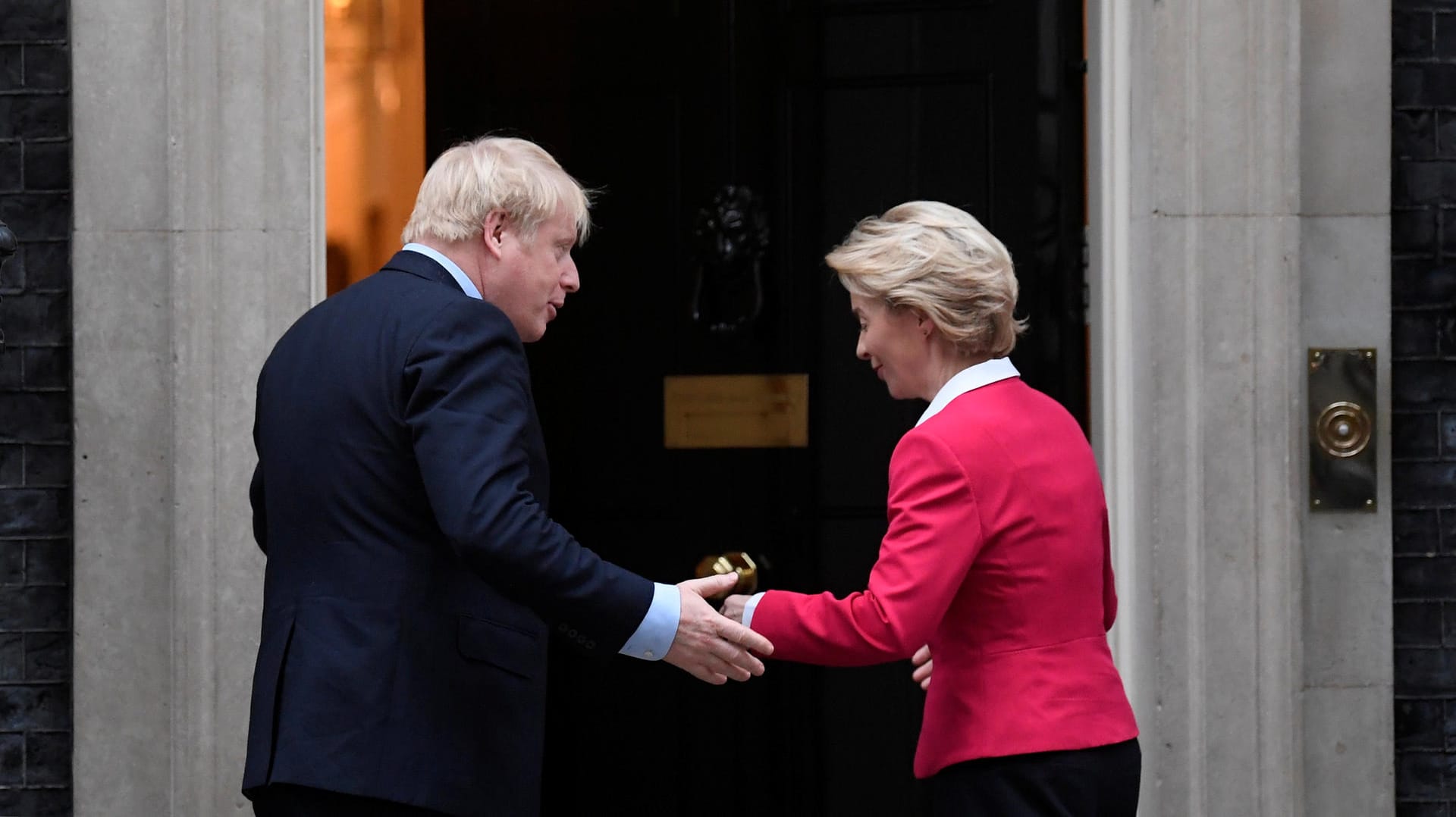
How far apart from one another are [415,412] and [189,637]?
167cm

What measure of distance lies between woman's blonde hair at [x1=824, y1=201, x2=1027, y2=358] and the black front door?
1.57 meters

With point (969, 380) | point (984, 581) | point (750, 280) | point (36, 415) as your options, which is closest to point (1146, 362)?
point (750, 280)

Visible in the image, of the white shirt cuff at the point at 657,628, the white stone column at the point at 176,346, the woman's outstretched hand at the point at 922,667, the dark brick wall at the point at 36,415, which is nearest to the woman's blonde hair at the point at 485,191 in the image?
the white shirt cuff at the point at 657,628

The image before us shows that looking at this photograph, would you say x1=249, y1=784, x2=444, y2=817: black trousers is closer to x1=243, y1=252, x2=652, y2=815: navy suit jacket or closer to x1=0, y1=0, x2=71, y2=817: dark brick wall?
x1=243, y1=252, x2=652, y2=815: navy suit jacket

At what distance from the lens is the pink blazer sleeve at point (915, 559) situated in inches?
88.5

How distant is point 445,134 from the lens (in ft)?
13.5

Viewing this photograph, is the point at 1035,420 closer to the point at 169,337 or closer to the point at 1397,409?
the point at 1397,409

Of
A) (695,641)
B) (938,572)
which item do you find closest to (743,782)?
(695,641)

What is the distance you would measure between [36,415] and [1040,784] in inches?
103

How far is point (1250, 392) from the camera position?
3.56 meters

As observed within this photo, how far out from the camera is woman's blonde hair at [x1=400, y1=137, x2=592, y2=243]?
2.43m

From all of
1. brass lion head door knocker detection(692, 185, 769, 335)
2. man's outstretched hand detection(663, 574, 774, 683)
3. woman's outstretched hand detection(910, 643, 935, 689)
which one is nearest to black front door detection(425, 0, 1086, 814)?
brass lion head door knocker detection(692, 185, 769, 335)

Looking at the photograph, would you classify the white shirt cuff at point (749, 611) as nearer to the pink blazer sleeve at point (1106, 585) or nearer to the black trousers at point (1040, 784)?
the black trousers at point (1040, 784)

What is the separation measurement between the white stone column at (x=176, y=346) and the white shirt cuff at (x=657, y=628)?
1493 millimetres
